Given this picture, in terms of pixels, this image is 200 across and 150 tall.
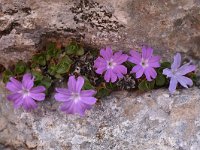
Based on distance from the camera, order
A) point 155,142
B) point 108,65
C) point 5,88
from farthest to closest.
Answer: point 5,88, point 108,65, point 155,142

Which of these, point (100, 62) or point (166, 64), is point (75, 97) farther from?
point (166, 64)

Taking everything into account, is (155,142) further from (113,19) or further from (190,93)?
(113,19)

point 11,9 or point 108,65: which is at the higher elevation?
point 11,9

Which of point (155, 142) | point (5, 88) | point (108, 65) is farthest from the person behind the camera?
point (5, 88)

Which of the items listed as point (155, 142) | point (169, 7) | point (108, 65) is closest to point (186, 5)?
point (169, 7)

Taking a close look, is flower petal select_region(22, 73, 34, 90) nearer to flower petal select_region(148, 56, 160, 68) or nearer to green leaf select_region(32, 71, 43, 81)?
green leaf select_region(32, 71, 43, 81)

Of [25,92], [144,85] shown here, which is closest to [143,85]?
[144,85]
